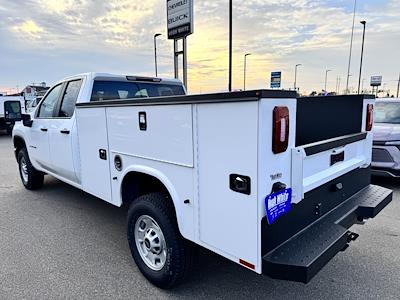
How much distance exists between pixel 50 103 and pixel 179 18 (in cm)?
851

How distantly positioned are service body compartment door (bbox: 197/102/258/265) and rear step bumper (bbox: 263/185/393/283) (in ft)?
0.57

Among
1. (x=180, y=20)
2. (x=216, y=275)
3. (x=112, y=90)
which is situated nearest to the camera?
(x=216, y=275)

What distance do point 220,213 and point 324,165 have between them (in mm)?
997

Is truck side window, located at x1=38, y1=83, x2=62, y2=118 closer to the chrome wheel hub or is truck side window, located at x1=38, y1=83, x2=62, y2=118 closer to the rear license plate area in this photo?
the chrome wheel hub

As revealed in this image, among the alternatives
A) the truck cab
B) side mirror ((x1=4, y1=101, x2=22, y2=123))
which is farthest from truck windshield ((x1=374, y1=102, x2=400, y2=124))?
side mirror ((x1=4, y1=101, x2=22, y2=123))

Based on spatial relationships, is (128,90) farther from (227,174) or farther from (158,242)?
(227,174)

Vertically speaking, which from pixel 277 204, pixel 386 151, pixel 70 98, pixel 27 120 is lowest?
pixel 386 151

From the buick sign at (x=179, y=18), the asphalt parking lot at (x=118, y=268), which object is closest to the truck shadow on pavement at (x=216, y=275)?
the asphalt parking lot at (x=118, y=268)

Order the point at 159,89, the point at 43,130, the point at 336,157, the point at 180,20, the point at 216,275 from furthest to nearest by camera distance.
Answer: the point at 180,20 → the point at 43,130 → the point at 159,89 → the point at 216,275 → the point at 336,157

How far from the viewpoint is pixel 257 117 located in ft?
6.07

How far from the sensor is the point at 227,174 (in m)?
2.09

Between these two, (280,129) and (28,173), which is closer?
(280,129)

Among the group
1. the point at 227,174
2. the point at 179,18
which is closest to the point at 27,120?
the point at 227,174

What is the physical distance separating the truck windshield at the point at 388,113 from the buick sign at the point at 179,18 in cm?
731
